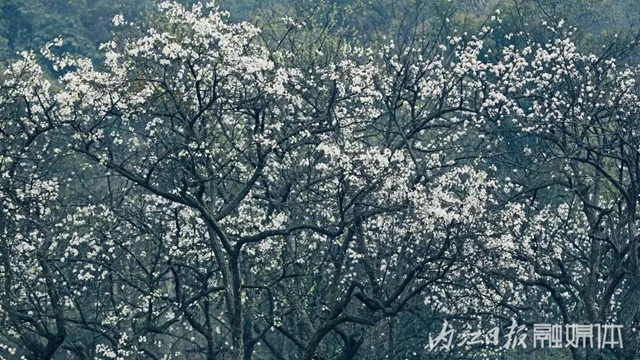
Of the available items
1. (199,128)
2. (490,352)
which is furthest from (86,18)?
(199,128)

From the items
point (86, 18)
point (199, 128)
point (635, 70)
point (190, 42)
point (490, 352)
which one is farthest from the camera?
point (86, 18)

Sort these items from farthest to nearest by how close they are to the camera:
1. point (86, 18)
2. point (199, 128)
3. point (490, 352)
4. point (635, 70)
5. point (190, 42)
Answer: point (86, 18) < point (490, 352) < point (635, 70) < point (199, 128) < point (190, 42)

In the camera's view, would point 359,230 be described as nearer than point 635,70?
Yes

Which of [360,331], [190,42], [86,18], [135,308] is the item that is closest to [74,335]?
[135,308]

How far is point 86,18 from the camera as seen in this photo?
61.2m

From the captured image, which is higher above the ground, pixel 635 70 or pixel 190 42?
pixel 635 70

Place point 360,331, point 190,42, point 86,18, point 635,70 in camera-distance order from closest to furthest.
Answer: point 190,42
point 360,331
point 635,70
point 86,18

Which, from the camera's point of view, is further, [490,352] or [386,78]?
[490,352]

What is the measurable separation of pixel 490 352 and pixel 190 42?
14221 mm

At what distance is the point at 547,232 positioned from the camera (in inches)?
966

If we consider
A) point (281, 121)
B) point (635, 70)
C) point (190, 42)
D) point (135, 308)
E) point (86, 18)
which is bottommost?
point (135, 308)

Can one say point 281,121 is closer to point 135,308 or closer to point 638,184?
point 135,308

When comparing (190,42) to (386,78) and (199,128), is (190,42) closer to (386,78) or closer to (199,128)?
(199,128)

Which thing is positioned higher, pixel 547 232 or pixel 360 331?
pixel 547 232
